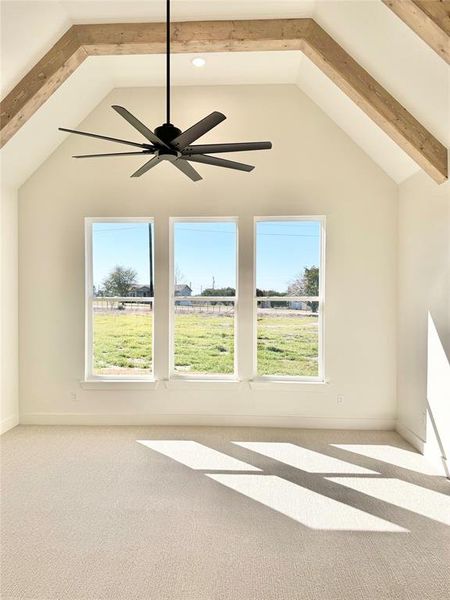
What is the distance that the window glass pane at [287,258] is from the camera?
4.43 m

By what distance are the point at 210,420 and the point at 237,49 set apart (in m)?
3.95

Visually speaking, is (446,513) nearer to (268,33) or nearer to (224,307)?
(224,307)

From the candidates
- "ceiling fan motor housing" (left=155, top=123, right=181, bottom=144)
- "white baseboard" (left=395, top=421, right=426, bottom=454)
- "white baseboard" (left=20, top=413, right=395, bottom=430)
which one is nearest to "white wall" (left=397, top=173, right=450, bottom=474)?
"white baseboard" (left=395, top=421, right=426, bottom=454)

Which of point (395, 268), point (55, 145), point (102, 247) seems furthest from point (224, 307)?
point (55, 145)

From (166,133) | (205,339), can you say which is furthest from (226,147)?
(205,339)

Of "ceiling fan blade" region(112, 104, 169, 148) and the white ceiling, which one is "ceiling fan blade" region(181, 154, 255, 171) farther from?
the white ceiling

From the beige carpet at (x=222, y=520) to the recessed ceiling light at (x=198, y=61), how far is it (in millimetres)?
4059

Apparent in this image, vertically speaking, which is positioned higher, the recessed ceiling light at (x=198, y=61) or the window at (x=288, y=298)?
the recessed ceiling light at (x=198, y=61)

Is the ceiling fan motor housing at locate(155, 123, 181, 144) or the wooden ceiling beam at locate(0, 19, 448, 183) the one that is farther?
the wooden ceiling beam at locate(0, 19, 448, 183)

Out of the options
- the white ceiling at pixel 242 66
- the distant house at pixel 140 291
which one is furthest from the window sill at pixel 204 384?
the white ceiling at pixel 242 66

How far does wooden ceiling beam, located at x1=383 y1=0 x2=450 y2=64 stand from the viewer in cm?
216

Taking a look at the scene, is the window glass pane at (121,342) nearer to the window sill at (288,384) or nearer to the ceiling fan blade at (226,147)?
the window sill at (288,384)

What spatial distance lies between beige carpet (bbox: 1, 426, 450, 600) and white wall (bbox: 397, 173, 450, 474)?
35cm

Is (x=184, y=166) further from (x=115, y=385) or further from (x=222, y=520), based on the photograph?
(x=115, y=385)
